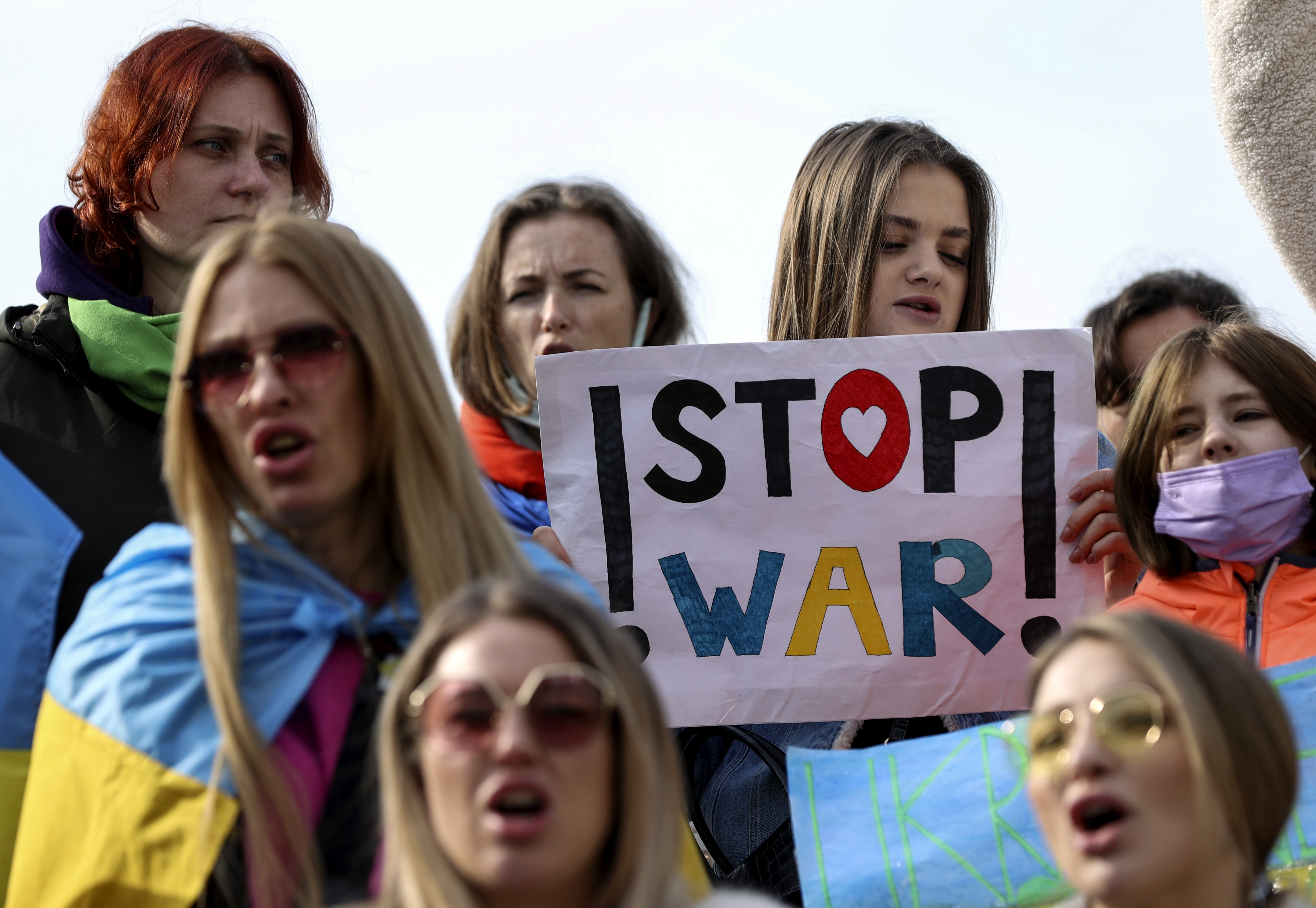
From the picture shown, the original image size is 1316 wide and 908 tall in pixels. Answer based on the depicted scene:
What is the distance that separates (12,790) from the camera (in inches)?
118

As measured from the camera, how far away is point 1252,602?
3.97 m

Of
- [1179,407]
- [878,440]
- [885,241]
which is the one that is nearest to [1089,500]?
[1179,407]

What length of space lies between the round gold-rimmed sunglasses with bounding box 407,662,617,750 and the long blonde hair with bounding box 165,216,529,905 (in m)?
0.50

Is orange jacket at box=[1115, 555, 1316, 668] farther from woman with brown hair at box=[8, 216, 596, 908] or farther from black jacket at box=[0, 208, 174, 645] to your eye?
black jacket at box=[0, 208, 174, 645]

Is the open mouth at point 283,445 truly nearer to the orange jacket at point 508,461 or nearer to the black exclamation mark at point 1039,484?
the orange jacket at point 508,461

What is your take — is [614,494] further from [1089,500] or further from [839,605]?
[1089,500]

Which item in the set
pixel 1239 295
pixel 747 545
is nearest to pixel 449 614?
pixel 747 545

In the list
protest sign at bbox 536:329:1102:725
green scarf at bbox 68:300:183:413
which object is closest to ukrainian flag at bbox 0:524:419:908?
green scarf at bbox 68:300:183:413

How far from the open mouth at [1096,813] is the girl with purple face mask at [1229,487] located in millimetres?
1869

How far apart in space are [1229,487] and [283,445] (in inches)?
102

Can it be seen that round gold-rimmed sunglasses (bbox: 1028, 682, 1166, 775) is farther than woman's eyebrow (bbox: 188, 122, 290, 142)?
No

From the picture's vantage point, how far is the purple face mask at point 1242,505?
3.93 meters

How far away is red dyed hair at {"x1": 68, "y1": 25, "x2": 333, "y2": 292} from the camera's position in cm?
414

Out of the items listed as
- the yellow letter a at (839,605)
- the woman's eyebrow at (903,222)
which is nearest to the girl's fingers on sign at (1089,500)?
the yellow letter a at (839,605)
